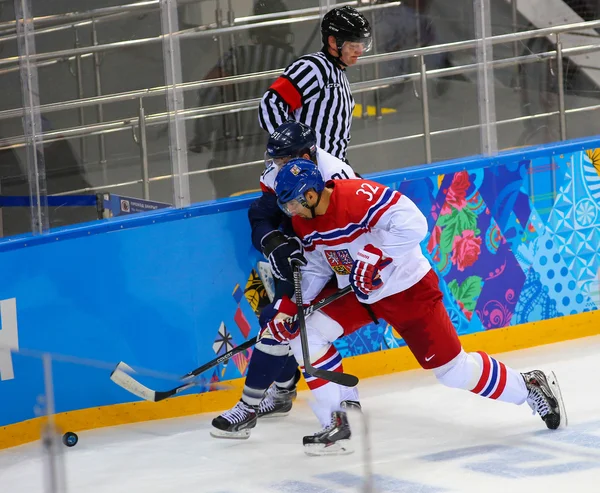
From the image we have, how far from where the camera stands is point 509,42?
559 centimetres

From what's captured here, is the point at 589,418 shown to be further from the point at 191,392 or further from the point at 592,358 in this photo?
the point at 191,392

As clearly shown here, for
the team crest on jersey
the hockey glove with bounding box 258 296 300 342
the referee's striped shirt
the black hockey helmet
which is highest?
the black hockey helmet

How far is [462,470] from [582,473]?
38cm

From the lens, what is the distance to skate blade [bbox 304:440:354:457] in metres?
4.17

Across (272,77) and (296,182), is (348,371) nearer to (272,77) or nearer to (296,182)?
(272,77)

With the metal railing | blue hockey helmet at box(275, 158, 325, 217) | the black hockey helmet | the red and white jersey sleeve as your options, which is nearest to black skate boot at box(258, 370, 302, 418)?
the red and white jersey sleeve

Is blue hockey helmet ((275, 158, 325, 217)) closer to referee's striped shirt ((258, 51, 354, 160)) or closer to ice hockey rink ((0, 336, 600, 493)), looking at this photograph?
referee's striped shirt ((258, 51, 354, 160))

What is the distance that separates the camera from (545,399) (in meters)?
4.24

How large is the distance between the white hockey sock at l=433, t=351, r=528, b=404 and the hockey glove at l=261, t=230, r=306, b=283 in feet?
2.00

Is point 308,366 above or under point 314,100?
under

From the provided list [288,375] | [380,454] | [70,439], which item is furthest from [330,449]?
[70,439]

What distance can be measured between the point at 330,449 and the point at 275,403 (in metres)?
0.62

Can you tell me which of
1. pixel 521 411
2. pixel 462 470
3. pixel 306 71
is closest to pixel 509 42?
pixel 306 71

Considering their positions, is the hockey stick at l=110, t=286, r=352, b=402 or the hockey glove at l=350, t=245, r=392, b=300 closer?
the hockey glove at l=350, t=245, r=392, b=300
